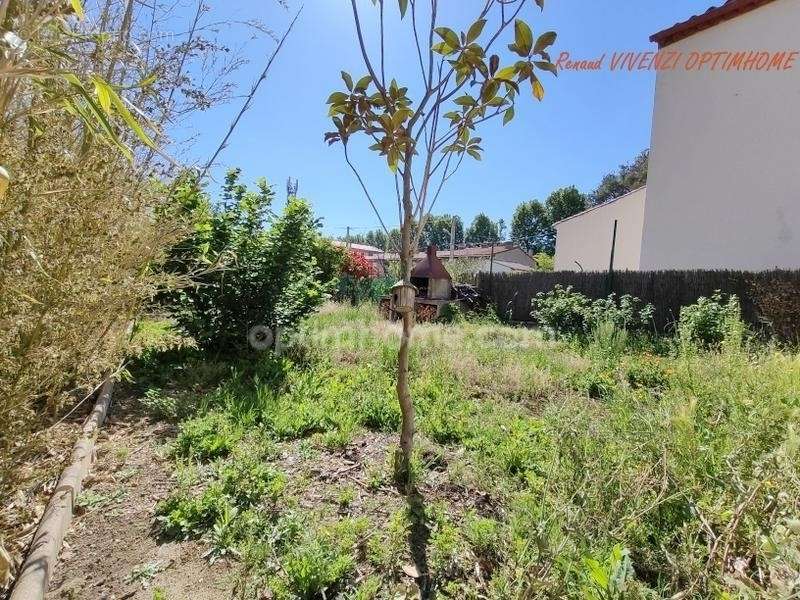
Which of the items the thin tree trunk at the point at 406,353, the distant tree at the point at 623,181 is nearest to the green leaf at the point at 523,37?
the thin tree trunk at the point at 406,353

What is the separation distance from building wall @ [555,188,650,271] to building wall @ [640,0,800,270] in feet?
17.3

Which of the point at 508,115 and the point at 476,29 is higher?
the point at 476,29

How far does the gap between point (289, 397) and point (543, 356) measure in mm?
3169

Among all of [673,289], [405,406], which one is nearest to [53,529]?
[405,406]

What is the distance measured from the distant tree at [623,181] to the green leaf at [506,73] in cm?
3279

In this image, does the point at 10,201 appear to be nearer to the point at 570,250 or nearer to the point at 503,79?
the point at 503,79

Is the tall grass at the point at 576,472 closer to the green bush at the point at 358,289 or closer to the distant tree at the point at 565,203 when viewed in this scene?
the green bush at the point at 358,289

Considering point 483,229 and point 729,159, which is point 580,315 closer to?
point 729,159

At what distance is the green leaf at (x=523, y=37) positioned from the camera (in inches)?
69.5

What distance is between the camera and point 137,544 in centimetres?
180

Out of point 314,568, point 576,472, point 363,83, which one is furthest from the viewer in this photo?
point 363,83

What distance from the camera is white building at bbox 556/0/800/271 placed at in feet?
25.4

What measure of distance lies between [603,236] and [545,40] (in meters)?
16.8

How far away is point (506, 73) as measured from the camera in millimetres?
1875
